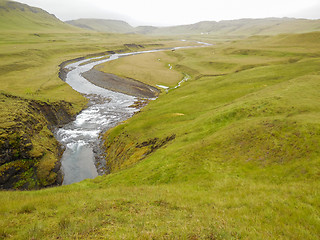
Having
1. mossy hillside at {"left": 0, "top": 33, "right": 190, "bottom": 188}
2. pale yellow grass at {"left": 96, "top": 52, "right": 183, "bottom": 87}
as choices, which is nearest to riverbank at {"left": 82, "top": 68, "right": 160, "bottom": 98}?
pale yellow grass at {"left": 96, "top": 52, "right": 183, "bottom": 87}

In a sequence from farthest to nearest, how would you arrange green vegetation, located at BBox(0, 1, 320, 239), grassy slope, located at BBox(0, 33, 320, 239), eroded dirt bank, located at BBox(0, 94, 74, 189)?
1. eroded dirt bank, located at BBox(0, 94, 74, 189)
2. green vegetation, located at BBox(0, 1, 320, 239)
3. grassy slope, located at BBox(0, 33, 320, 239)

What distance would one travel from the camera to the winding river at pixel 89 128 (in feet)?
138

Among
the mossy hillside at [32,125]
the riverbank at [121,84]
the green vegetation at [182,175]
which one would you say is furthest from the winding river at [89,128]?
the riverbank at [121,84]

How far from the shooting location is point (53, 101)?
210ft

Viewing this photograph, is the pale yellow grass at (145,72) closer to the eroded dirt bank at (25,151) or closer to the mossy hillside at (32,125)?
the mossy hillside at (32,125)

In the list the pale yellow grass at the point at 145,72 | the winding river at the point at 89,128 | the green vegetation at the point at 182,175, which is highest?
the pale yellow grass at the point at 145,72

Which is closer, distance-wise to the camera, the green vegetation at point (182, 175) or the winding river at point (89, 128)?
the green vegetation at point (182, 175)

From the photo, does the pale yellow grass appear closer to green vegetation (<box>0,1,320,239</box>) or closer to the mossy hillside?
the mossy hillside

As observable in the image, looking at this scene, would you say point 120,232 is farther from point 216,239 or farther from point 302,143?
point 302,143

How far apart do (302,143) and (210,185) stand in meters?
11.4

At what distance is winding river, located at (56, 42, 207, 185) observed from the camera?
138 feet

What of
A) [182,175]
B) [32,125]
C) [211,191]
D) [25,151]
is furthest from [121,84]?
[211,191]

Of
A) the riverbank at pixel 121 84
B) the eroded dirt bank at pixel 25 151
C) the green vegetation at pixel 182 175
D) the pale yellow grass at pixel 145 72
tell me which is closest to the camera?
the green vegetation at pixel 182 175

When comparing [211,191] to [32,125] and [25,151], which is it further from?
[32,125]
